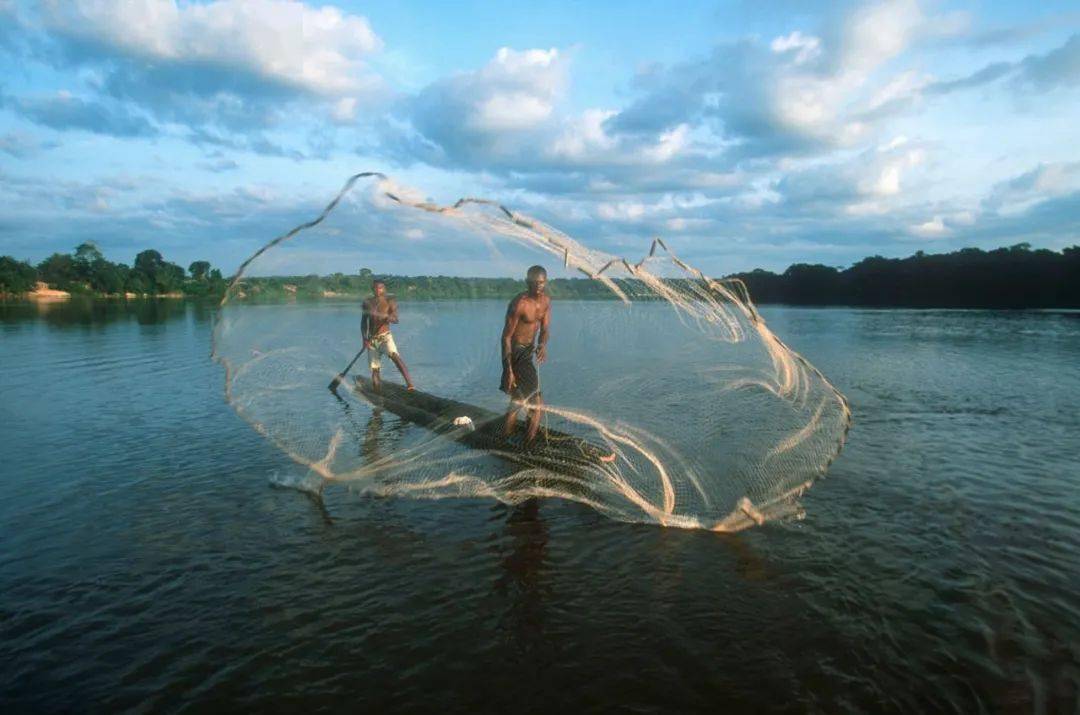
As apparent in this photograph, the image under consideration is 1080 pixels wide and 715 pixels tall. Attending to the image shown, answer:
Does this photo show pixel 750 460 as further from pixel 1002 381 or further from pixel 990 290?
pixel 990 290

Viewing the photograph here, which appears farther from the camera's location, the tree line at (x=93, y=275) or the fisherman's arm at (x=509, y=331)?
the tree line at (x=93, y=275)

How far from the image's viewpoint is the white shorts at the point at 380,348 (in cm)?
1152

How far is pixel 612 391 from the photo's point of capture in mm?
9852

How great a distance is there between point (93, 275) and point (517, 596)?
113 m

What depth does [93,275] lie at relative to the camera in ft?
313

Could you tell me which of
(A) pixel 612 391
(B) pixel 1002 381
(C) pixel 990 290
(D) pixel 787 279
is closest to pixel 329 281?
(A) pixel 612 391

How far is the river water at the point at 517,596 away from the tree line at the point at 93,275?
8058 centimetres

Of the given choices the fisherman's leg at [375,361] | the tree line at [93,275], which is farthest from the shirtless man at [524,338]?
the tree line at [93,275]

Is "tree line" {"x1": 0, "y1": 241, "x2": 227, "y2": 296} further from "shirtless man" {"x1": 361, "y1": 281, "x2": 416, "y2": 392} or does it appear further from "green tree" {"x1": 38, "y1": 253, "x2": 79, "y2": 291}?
"shirtless man" {"x1": 361, "y1": 281, "x2": 416, "y2": 392}

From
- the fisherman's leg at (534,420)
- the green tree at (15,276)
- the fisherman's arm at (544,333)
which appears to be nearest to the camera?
the fisherman's leg at (534,420)

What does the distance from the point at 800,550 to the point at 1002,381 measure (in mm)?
14070

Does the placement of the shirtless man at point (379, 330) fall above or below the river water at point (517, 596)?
above

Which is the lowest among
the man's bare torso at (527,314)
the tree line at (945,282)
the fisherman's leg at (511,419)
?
the fisherman's leg at (511,419)

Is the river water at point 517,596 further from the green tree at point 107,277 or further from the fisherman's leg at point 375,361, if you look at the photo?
the green tree at point 107,277
